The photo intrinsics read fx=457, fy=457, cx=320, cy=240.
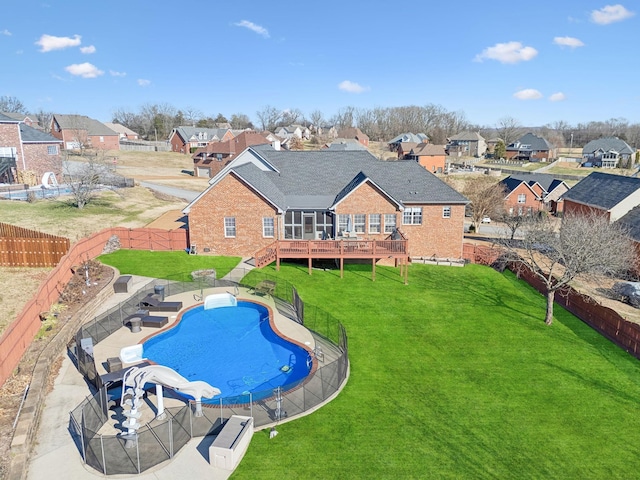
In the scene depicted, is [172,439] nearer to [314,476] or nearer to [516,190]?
[314,476]

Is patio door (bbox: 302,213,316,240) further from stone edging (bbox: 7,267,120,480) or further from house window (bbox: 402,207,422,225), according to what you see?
stone edging (bbox: 7,267,120,480)

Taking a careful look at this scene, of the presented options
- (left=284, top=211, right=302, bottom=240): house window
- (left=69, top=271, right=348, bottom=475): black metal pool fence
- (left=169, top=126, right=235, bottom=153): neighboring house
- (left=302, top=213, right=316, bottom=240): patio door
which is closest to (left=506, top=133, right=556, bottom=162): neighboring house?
(left=169, top=126, right=235, bottom=153): neighboring house

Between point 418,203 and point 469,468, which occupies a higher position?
point 418,203

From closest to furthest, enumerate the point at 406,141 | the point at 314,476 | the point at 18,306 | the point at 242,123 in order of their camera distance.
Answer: the point at 314,476, the point at 18,306, the point at 406,141, the point at 242,123

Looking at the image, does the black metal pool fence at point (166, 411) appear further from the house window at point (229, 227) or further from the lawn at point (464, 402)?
the house window at point (229, 227)

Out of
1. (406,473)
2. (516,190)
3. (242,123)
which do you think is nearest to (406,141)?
(516,190)

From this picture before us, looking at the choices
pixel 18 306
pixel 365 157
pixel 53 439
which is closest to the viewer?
pixel 53 439
